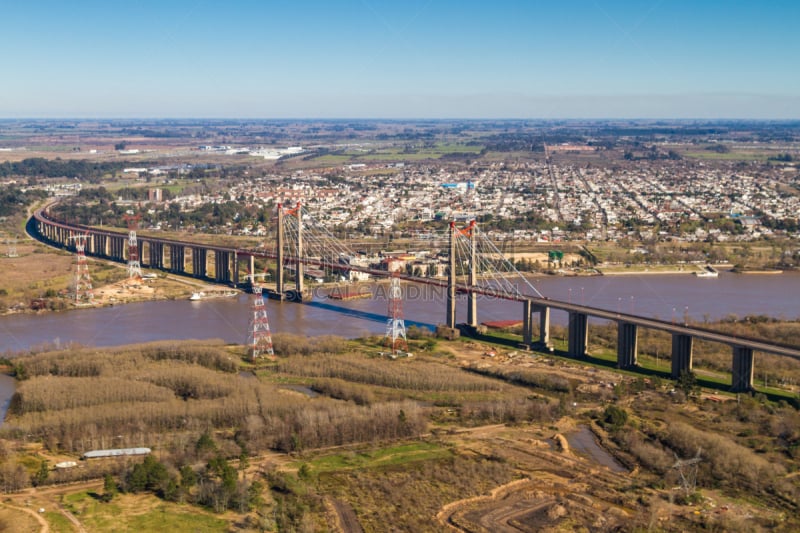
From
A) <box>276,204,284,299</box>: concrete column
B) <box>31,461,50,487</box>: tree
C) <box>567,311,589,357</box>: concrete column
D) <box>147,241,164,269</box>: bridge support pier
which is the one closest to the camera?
<box>31,461,50,487</box>: tree

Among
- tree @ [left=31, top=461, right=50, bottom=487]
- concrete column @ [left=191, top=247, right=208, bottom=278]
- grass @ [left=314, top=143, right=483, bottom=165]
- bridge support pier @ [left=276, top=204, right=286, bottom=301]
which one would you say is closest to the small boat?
bridge support pier @ [left=276, top=204, right=286, bottom=301]

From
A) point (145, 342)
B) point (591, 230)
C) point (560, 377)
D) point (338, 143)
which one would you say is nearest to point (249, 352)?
point (145, 342)

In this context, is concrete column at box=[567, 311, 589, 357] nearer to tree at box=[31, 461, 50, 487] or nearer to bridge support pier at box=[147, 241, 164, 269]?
tree at box=[31, 461, 50, 487]

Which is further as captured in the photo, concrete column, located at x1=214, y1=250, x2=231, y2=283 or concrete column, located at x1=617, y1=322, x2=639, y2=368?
concrete column, located at x1=214, y1=250, x2=231, y2=283

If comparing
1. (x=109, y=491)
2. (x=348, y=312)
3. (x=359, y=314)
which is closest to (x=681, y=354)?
(x=359, y=314)

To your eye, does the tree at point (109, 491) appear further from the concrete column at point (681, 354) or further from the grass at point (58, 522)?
the concrete column at point (681, 354)

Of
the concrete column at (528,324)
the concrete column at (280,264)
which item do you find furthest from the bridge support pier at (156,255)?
the concrete column at (528,324)

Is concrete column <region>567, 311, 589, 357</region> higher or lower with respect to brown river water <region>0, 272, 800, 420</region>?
higher

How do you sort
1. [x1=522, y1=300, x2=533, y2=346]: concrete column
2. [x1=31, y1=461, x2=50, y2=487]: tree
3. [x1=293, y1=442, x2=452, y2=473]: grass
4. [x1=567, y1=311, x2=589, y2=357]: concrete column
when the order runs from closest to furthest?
[x1=31, y1=461, x2=50, y2=487]: tree, [x1=293, y1=442, x2=452, y2=473]: grass, [x1=567, y1=311, x2=589, y2=357]: concrete column, [x1=522, y1=300, x2=533, y2=346]: concrete column
